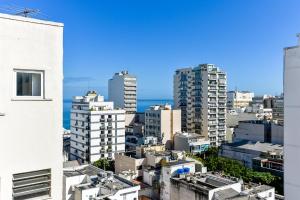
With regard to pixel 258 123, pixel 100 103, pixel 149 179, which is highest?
pixel 100 103

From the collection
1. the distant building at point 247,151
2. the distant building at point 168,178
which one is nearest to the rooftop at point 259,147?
the distant building at point 247,151

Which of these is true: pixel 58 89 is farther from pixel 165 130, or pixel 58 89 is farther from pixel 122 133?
pixel 165 130

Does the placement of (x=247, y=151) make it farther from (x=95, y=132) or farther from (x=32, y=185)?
(x=32, y=185)

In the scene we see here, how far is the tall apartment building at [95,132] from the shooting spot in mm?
32875

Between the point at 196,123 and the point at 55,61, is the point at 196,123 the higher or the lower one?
the lower one

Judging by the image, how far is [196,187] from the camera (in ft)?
47.1

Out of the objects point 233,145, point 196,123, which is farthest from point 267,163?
point 196,123

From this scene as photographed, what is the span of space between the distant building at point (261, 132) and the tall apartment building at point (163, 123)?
851 cm

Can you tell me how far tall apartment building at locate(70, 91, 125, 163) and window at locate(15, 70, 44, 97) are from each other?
3025cm

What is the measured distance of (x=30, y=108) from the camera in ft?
9.95

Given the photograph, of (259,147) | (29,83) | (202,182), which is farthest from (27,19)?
(259,147)

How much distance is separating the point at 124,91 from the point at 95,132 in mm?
27433

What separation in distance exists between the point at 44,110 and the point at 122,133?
32.2m

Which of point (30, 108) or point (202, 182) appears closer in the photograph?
point (30, 108)
